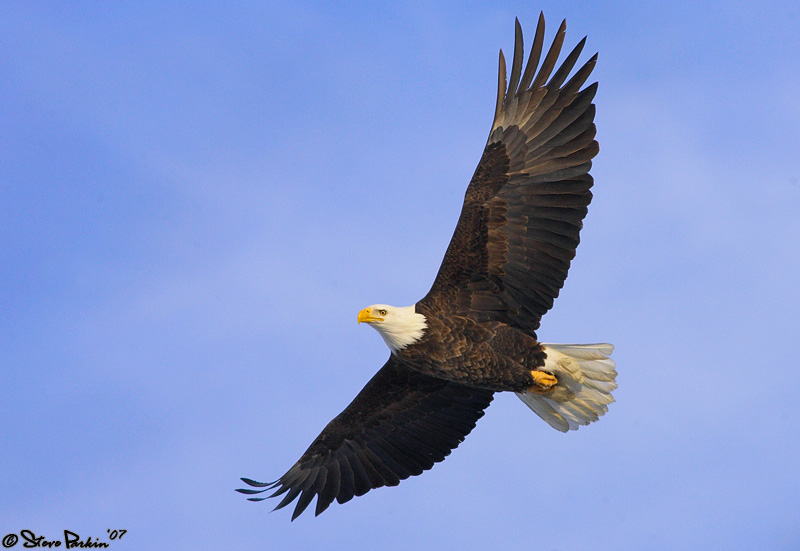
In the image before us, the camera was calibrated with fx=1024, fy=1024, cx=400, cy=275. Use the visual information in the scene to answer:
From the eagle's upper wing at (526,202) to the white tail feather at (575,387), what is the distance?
0.56 metres

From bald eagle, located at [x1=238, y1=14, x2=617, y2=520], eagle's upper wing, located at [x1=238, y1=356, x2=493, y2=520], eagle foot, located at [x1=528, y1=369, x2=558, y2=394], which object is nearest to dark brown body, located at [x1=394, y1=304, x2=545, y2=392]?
bald eagle, located at [x1=238, y1=14, x2=617, y2=520]

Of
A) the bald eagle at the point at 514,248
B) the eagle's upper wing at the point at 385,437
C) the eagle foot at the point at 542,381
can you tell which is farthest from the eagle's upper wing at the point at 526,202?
the eagle's upper wing at the point at 385,437

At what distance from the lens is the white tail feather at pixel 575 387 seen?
9953mm

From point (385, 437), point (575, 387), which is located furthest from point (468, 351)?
point (385, 437)

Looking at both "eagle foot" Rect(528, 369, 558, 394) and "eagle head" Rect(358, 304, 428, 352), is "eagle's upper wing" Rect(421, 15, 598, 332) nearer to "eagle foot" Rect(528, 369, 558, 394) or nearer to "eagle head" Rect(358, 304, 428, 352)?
"eagle head" Rect(358, 304, 428, 352)

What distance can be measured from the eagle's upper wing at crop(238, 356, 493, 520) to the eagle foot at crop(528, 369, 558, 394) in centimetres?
65

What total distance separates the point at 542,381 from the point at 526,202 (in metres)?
1.77

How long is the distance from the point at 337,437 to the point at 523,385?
215cm

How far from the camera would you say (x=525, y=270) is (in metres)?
9.48

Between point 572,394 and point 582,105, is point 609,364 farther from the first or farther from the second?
point 582,105

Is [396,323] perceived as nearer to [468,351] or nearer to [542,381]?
[468,351]

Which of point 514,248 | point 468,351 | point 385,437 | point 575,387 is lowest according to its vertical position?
point 575,387

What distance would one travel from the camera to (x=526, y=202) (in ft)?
30.9

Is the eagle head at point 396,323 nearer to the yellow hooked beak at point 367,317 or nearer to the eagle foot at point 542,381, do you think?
the yellow hooked beak at point 367,317
